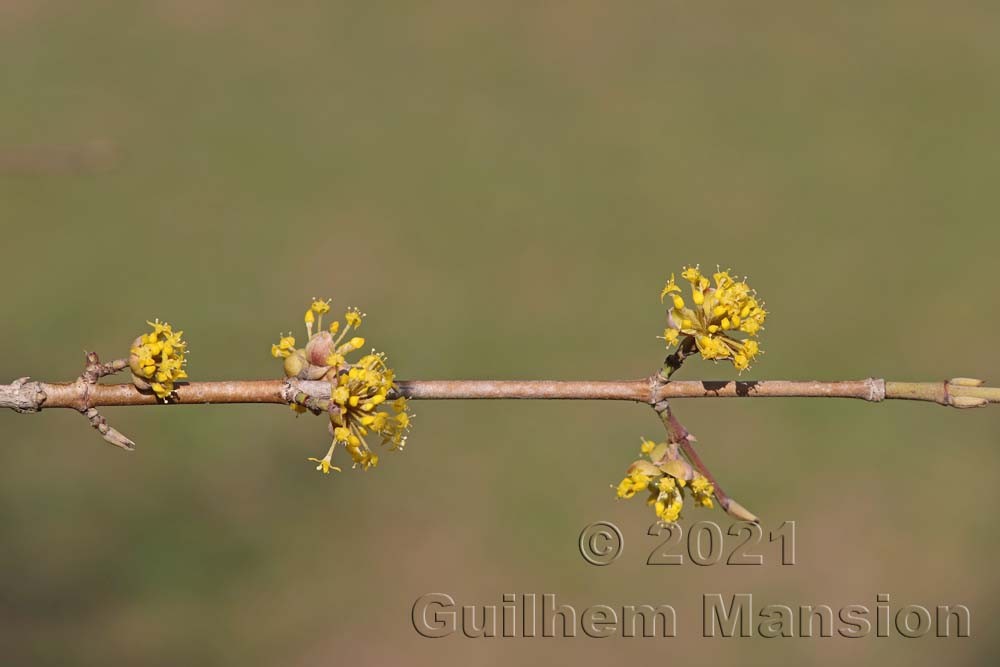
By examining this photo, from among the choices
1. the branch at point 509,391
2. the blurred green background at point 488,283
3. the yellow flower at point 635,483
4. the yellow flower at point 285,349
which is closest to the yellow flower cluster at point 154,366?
the branch at point 509,391

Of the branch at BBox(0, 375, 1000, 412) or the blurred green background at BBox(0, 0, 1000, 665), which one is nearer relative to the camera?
the branch at BBox(0, 375, 1000, 412)

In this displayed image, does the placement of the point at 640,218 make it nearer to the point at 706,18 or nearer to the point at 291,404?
the point at 706,18

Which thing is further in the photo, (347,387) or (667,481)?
(667,481)

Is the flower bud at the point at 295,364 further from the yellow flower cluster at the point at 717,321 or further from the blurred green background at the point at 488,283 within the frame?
the blurred green background at the point at 488,283

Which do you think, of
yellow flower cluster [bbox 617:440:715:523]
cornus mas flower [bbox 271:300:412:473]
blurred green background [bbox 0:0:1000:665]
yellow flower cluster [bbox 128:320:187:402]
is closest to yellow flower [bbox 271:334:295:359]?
cornus mas flower [bbox 271:300:412:473]

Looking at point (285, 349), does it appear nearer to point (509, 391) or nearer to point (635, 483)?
point (509, 391)

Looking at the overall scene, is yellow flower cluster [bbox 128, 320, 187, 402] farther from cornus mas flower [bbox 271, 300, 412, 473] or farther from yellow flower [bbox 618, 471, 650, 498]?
yellow flower [bbox 618, 471, 650, 498]

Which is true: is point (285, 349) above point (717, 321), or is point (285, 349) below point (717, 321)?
below

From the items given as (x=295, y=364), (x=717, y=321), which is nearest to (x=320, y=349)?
(x=295, y=364)
